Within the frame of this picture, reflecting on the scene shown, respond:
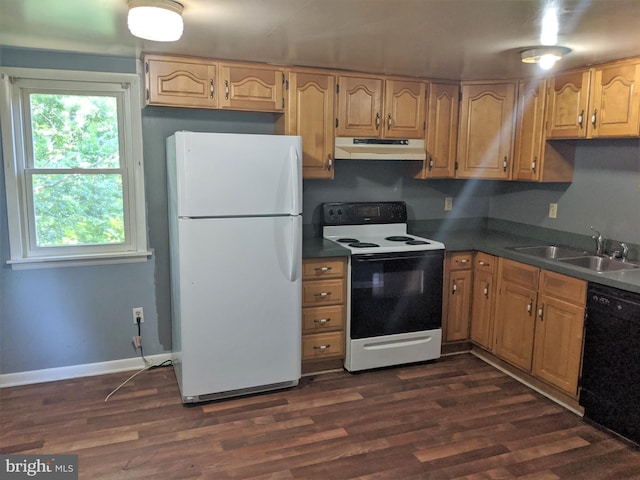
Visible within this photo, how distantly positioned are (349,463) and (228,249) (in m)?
1.34

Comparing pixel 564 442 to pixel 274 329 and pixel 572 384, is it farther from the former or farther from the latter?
pixel 274 329

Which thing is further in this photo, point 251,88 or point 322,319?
point 322,319

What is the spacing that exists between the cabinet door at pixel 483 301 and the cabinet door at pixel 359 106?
1235 millimetres

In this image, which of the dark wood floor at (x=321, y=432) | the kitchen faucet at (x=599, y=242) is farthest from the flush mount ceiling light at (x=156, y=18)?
the kitchen faucet at (x=599, y=242)

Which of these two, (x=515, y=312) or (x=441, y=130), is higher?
(x=441, y=130)

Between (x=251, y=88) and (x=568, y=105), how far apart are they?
82.4 inches

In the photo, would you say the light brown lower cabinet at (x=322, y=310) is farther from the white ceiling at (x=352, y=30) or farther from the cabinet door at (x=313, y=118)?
the white ceiling at (x=352, y=30)

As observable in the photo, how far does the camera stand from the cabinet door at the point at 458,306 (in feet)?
12.4

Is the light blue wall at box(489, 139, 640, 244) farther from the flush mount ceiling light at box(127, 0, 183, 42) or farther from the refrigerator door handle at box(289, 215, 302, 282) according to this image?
the flush mount ceiling light at box(127, 0, 183, 42)

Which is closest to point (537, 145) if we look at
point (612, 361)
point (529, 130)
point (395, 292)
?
point (529, 130)

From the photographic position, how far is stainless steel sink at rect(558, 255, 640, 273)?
316 centimetres

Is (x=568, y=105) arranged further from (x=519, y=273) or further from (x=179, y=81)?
(x=179, y=81)

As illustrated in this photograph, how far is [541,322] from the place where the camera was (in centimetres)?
317

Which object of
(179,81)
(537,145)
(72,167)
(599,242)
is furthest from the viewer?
(537,145)
